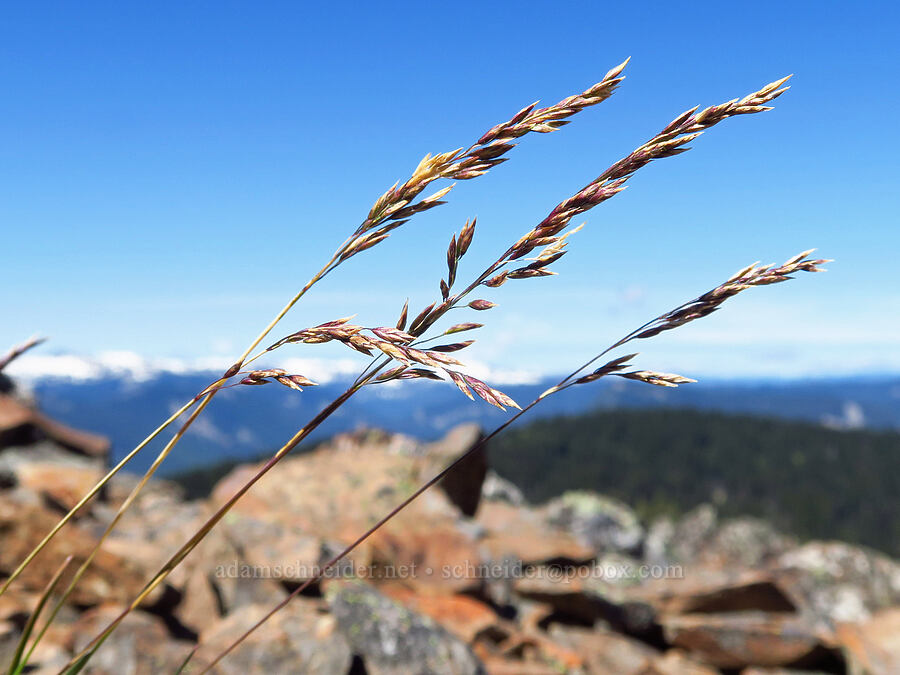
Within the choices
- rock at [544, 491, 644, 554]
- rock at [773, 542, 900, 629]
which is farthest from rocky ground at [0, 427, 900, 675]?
rock at [773, 542, 900, 629]

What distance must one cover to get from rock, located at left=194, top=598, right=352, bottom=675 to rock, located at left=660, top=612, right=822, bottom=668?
466 cm

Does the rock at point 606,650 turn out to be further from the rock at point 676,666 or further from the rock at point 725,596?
the rock at point 725,596

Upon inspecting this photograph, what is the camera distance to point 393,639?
15.3ft

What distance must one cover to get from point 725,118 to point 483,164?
658mm

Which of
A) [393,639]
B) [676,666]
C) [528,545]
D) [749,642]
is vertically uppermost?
[393,639]

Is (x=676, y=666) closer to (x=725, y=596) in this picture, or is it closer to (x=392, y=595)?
(x=725, y=596)

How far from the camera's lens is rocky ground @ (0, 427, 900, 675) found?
182 inches

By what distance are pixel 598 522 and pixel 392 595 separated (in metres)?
17.4

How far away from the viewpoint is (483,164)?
163cm

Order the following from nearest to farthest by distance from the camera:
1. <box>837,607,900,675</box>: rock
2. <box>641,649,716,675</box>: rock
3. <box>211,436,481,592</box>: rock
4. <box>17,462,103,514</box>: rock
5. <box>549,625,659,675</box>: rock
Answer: <box>641,649,716,675</box>: rock → <box>549,625,659,675</box>: rock → <box>837,607,900,675</box>: rock → <box>211,436,481,592</box>: rock → <box>17,462,103,514</box>: rock

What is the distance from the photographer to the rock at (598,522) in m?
21.0

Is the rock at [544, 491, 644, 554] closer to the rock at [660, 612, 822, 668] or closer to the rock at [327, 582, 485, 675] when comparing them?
the rock at [660, 612, 822, 668]

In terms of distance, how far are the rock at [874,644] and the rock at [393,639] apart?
5055mm

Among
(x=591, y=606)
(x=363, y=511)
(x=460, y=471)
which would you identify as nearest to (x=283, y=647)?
(x=591, y=606)
